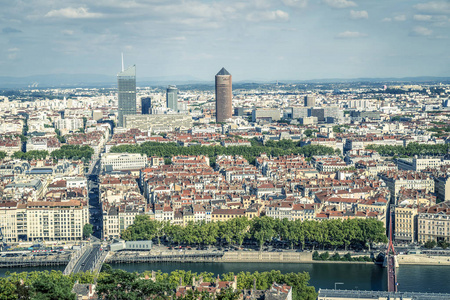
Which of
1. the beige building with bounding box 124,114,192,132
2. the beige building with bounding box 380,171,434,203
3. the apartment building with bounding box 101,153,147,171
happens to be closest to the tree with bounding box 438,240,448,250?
the beige building with bounding box 380,171,434,203

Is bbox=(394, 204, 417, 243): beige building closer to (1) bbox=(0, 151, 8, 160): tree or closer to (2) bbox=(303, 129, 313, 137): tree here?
Result: (1) bbox=(0, 151, 8, 160): tree

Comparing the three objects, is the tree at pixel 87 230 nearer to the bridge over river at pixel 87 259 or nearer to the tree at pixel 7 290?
the bridge over river at pixel 87 259

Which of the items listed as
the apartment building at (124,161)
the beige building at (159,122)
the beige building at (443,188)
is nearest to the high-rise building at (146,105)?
the beige building at (159,122)

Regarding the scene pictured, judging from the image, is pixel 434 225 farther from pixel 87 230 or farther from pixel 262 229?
pixel 87 230

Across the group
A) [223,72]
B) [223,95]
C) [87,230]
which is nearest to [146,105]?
[223,72]

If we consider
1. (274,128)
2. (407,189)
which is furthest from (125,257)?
(274,128)
